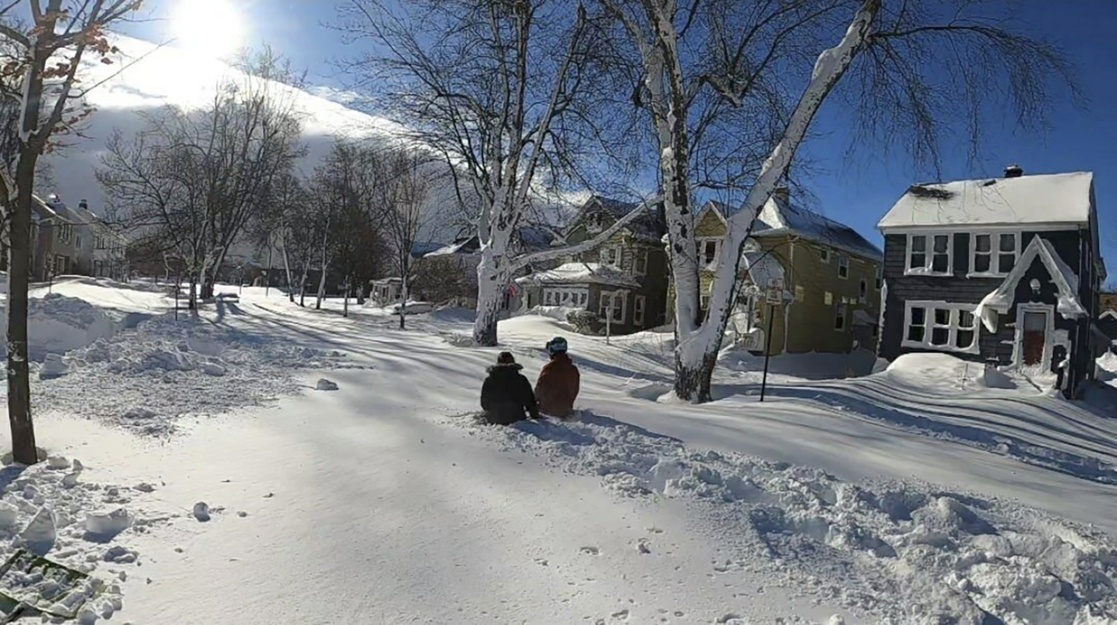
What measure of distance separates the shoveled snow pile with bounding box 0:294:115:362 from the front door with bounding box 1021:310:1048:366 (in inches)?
1058

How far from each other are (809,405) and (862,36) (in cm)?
563

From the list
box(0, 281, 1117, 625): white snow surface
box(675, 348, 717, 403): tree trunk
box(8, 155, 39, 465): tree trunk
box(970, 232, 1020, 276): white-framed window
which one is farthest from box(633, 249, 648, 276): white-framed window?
box(8, 155, 39, 465): tree trunk

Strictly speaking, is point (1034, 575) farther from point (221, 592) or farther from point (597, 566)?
point (221, 592)

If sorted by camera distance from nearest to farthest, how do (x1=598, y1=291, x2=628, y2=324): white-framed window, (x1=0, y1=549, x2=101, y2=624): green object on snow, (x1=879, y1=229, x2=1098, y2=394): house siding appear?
(x1=0, y1=549, x2=101, y2=624): green object on snow
(x1=879, y1=229, x2=1098, y2=394): house siding
(x1=598, y1=291, x2=628, y2=324): white-framed window

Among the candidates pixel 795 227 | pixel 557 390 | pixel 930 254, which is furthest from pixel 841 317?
pixel 557 390

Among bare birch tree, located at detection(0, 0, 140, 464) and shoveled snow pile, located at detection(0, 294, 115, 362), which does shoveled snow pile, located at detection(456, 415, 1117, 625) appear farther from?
shoveled snow pile, located at detection(0, 294, 115, 362)

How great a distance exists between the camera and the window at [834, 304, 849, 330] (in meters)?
37.1

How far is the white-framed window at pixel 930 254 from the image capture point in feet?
90.1

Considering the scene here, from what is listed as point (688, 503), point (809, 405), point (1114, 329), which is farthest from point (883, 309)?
point (1114, 329)

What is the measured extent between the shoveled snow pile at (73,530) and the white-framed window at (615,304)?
1372 inches

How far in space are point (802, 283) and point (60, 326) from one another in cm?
2863

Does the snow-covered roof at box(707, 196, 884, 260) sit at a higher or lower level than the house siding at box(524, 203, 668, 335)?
higher

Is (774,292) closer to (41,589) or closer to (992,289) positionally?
(41,589)

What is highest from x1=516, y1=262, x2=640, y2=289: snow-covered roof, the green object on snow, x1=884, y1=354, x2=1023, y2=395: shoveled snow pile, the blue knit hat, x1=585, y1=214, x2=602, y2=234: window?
x1=585, y1=214, x2=602, y2=234: window
